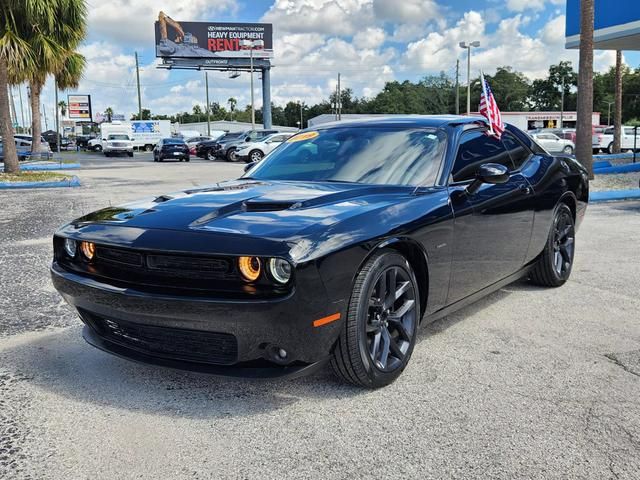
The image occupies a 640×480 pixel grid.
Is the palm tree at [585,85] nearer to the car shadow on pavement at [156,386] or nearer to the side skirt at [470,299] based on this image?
the side skirt at [470,299]

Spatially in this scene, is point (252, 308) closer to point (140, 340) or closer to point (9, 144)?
point (140, 340)

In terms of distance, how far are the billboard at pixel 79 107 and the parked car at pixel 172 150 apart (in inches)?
1231

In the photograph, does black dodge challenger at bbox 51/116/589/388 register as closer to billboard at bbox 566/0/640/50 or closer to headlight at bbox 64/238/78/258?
headlight at bbox 64/238/78/258

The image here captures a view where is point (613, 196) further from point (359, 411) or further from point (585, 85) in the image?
point (359, 411)

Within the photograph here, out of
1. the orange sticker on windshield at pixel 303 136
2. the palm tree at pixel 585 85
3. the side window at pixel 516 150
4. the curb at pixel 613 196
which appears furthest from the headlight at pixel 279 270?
the palm tree at pixel 585 85

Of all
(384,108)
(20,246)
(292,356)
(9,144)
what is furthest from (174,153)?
(384,108)

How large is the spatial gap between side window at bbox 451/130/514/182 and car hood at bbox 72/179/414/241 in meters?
0.55

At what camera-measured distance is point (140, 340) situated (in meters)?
3.07

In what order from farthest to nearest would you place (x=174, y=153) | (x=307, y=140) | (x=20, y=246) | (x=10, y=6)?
1. (x=174, y=153)
2. (x=10, y=6)
3. (x=20, y=246)
4. (x=307, y=140)

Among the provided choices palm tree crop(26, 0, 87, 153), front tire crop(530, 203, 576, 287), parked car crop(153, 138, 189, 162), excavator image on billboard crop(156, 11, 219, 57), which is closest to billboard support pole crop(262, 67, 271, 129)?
excavator image on billboard crop(156, 11, 219, 57)

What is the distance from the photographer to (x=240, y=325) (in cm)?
270

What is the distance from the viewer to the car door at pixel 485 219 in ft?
12.4

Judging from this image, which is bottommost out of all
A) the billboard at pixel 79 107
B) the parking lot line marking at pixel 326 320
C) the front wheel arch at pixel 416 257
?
the parking lot line marking at pixel 326 320

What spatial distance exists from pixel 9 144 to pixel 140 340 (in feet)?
57.5
